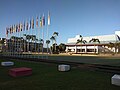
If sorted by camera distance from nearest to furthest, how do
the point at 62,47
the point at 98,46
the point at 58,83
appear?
the point at 58,83 < the point at 98,46 < the point at 62,47

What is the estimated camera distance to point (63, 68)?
48.9ft

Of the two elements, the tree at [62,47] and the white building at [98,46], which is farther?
the tree at [62,47]

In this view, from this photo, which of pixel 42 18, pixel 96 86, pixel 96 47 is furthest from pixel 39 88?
pixel 96 47

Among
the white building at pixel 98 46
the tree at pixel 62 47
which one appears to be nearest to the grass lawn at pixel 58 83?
the white building at pixel 98 46

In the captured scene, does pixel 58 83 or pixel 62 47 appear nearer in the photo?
A: pixel 58 83

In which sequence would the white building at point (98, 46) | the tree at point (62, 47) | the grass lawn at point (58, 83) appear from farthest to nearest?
the tree at point (62, 47)
the white building at point (98, 46)
the grass lawn at point (58, 83)

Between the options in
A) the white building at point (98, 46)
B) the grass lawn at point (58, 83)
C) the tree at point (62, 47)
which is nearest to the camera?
the grass lawn at point (58, 83)

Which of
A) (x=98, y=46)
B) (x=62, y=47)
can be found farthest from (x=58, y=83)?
(x=62, y=47)

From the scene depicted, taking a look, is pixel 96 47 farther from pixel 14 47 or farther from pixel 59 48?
pixel 14 47

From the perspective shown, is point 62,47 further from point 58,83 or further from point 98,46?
point 58,83

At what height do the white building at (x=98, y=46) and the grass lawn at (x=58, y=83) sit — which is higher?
the white building at (x=98, y=46)

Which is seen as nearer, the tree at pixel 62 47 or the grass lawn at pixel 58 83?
the grass lawn at pixel 58 83

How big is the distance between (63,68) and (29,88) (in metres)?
6.54

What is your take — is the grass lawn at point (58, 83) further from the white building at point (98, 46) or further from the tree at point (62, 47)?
the tree at point (62, 47)
